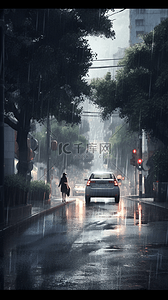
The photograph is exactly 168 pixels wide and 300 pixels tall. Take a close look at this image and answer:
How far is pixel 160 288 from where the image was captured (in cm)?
Result: 627

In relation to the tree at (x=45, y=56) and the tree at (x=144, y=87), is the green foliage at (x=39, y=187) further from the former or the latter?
the tree at (x=144, y=87)

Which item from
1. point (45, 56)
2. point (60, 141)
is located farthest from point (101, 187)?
point (60, 141)

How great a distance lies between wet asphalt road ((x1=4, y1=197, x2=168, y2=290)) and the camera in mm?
6668

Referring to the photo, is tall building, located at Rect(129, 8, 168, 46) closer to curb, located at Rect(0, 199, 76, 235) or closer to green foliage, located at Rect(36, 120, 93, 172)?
green foliage, located at Rect(36, 120, 93, 172)

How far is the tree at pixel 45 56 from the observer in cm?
1909

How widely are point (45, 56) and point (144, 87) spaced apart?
42.7 ft

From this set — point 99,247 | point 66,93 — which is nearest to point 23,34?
point 66,93

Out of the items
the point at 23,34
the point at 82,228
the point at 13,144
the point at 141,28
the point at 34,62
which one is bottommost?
the point at 82,228

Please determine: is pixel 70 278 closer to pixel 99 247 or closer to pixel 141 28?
pixel 99 247

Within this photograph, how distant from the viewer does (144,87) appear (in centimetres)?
3083

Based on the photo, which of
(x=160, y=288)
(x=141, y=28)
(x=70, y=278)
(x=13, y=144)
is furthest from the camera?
(x=141, y=28)

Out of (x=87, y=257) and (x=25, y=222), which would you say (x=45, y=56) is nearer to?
(x=25, y=222)

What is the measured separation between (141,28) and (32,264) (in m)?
96.0

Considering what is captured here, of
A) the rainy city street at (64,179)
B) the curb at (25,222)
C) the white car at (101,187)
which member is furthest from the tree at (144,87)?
the curb at (25,222)
